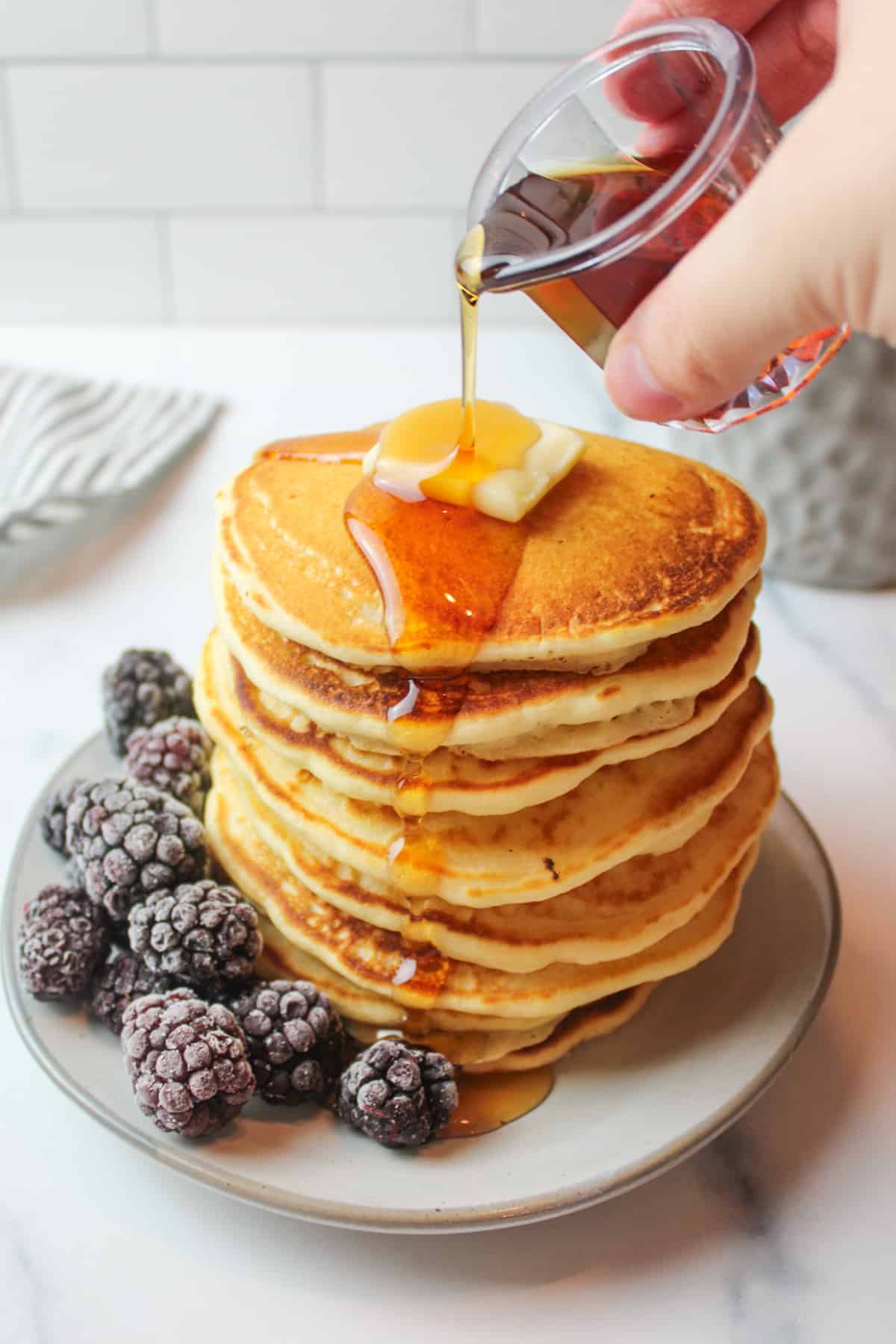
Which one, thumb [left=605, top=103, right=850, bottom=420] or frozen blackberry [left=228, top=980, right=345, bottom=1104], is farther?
frozen blackberry [left=228, top=980, right=345, bottom=1104]

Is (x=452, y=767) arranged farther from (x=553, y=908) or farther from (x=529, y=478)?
(x=529, y=478)

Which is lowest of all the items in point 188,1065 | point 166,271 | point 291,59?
point 166,271

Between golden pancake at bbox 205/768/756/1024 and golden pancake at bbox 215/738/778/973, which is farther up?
golden pancake at bbox 215/738/778/973

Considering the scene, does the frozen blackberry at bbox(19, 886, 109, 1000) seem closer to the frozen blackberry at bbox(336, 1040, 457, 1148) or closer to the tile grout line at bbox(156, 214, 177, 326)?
the frozen blackberry at bbox(336, 1040, 457, 1148)

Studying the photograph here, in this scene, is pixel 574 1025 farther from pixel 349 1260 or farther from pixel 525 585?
pixel 525 585

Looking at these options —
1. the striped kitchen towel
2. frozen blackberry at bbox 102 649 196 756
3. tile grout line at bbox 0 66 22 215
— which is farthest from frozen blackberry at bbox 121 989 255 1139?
tile grout line at bbox 0 66 22 215

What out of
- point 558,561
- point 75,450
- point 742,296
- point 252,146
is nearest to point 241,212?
point 252,146

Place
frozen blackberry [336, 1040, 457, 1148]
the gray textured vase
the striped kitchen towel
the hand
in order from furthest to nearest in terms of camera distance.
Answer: the striped kitchen towel → the gray textured vase → frozen blackberry [336, 1040, 457, 1148] → the hand
